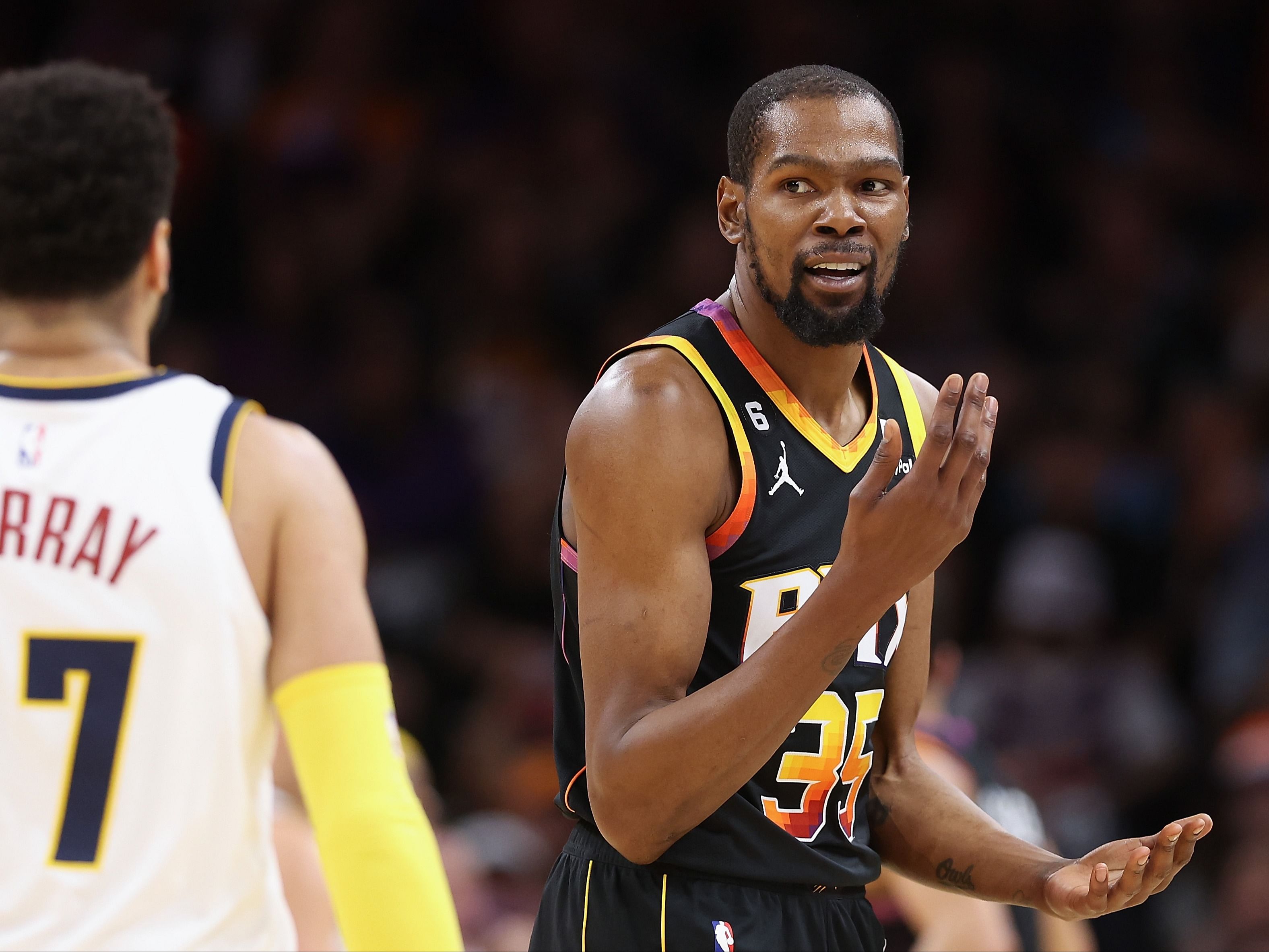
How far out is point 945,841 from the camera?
2.98m

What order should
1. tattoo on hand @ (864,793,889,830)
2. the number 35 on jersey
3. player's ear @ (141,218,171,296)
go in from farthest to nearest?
tattoo on hand @ (864,793,889,830) → the number 35 on jersey → player's ear @ (141,218,171,296)

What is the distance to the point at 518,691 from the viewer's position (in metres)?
7.37

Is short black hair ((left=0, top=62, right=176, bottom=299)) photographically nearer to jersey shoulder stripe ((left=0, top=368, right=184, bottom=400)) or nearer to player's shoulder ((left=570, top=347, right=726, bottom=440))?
jersey shoulder stripe ((left=0, top=368, right=184, bottom=400))

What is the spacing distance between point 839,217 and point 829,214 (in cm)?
2

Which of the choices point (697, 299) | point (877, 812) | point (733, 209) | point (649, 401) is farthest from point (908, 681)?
point (697, 299)

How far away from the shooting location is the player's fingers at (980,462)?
2281 mm

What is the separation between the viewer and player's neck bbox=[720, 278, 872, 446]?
286 centimetres

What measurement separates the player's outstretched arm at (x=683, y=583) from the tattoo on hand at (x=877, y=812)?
624 millimetres

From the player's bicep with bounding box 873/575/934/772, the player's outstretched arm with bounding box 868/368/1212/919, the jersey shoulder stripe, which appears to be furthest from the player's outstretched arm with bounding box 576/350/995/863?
the jersey shoulder stripe

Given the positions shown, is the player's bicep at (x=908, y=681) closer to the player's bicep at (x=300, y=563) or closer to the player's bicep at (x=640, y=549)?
the player's bicep at (x=640, y=549)

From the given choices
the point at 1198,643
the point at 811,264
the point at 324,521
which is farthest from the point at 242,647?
the point at 1198,643

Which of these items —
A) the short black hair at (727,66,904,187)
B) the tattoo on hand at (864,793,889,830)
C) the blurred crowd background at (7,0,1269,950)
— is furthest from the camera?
the blurred crowd background at (7,0,1269,950)

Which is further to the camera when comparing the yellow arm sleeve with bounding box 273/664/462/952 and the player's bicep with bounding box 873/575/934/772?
the player's bicep with bounding box 873/575/934/772

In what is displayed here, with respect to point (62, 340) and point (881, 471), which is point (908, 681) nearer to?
point (881, 471)
